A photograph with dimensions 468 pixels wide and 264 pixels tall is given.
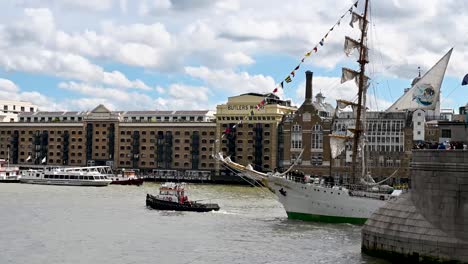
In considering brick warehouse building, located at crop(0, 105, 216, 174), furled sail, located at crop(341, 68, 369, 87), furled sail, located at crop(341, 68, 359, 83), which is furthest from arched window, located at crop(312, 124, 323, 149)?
furled sail, located at crop(341, 68, 359, 83)

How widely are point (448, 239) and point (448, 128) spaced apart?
9.28 m

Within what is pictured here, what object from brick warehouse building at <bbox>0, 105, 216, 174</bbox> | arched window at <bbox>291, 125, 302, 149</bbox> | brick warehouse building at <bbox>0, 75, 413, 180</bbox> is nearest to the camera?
brick warehouse building at <bbox>0, 75, 413, 180</bbox>

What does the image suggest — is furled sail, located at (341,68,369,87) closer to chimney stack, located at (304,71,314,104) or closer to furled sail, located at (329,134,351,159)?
furled sail, located at (329,134,351,159)

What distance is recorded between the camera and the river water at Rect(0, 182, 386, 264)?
48812mm

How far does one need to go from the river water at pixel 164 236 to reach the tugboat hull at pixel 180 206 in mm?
1691

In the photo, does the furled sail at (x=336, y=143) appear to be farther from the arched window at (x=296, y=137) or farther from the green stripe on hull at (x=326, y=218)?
the arched window at (x=296, y=137)

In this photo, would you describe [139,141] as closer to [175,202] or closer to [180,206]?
[175,202]

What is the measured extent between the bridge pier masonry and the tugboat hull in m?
40.2

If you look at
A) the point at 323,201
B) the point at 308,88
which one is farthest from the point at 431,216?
Result: the point at 308,88

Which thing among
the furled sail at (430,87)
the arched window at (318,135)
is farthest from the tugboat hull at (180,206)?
the arched window at (318,135)

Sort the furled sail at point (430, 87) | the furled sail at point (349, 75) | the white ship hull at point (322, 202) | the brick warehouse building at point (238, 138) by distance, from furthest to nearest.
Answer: the brick warehouse building at point (238, 138)
the furled sail at point (349, 75)
the white ship hull at point (322, 202)
the furled sail at point (430, 87)

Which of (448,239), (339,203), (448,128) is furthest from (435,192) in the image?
(339,203)

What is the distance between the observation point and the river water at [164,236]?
48.8 metres

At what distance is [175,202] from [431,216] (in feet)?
152
